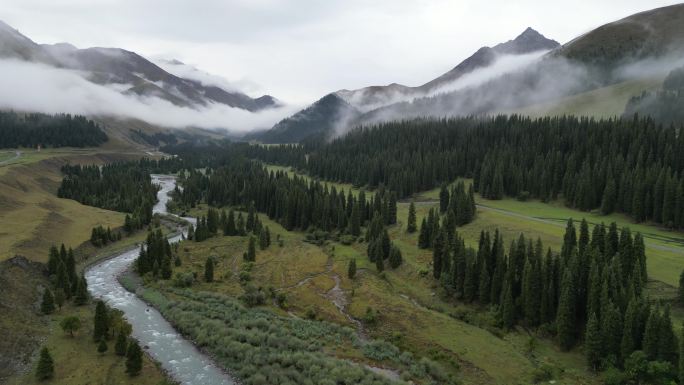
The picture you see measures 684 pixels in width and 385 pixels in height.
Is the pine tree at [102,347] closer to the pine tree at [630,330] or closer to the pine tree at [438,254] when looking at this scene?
the pine tree at [438,254]

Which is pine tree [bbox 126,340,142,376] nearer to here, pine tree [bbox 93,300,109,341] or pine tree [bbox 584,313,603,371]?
pine tree [bbox 93,300,109,341]

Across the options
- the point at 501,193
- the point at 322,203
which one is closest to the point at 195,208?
the point at 322,203

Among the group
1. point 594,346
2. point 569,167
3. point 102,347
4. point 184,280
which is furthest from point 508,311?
point 569,167

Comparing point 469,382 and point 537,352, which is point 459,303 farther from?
point 469,382

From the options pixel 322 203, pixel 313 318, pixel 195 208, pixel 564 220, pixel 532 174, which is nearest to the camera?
pixel 313 318

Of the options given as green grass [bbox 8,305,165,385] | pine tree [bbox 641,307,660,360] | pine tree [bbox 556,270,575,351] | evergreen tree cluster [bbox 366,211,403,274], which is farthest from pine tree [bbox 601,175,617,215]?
green grass [bbox 8,305,165,385]

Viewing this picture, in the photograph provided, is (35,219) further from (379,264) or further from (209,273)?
(379,264)

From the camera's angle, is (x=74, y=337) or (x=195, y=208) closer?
(x=74, y=337)

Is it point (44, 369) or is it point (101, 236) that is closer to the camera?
point (44, 369)
